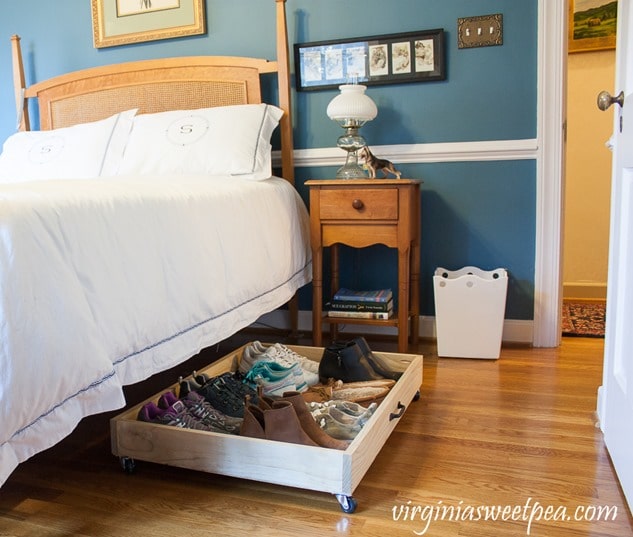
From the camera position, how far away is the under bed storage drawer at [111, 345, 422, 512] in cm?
131

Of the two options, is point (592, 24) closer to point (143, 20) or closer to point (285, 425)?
point (143, 20)

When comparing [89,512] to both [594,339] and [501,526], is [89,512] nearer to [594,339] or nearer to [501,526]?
[501,526]

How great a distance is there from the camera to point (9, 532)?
4.12 ft

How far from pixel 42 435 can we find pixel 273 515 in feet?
1.64

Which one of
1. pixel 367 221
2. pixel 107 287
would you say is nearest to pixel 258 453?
pixel 107 287

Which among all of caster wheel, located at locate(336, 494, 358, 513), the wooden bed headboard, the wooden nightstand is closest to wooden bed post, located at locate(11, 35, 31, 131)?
the wooden bed headboard

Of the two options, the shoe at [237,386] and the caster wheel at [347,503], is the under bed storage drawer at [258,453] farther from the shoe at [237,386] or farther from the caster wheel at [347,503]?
the shoe at [237,386]

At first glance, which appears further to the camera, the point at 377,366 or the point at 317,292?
the point at 317,292

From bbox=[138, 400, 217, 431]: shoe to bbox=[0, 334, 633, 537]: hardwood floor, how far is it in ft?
0.37

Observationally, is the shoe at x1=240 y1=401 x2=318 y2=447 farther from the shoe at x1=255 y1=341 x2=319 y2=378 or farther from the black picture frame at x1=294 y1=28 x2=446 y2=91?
the black picture frame at x1=294 y1=28 x2=446 y2=91

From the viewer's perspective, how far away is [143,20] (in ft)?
10.1

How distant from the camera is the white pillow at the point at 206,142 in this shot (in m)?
2.48

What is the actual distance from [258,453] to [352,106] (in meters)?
1.60

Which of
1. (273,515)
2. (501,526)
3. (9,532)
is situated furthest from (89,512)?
(501,526)
